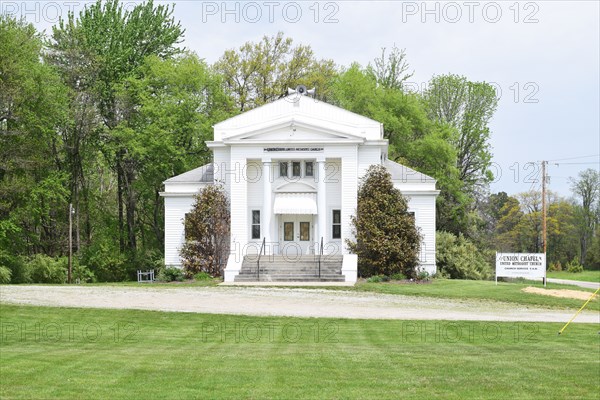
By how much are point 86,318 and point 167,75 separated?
3047cm

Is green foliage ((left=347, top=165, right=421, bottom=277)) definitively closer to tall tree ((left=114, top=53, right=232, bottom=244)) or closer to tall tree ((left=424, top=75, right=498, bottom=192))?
tall tree ((left=114, top=53, right=232, bottom=244))

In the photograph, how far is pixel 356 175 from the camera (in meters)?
42.9

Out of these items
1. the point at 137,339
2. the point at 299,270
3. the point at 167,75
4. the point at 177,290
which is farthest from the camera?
the point at 167,75

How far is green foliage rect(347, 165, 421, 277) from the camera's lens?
136 ft

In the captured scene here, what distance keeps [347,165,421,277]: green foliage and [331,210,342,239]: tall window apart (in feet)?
5.06

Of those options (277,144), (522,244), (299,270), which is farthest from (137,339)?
(522,244)

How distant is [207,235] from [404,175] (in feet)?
36.9

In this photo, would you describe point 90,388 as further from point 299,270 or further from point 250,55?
point 250,55

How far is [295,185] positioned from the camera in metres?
44.1

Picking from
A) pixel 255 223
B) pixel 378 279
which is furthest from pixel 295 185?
pixel 378 279

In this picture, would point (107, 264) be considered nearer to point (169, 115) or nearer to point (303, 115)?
point (169, 115)

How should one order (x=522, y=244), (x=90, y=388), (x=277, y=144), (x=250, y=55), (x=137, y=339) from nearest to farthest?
(x=90, y=388), (x=137, y=339), (x=277, y=144), (x=250, y=55), (x=522, y=244)

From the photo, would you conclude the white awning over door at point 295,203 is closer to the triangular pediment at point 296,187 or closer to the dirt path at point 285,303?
the triangular pediment at point 296,187

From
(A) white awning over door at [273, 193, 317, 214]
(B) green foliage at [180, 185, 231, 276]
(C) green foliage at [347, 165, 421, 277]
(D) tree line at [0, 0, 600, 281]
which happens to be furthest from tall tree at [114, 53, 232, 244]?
(C) green foliage at [347, 165, 421, 277]
